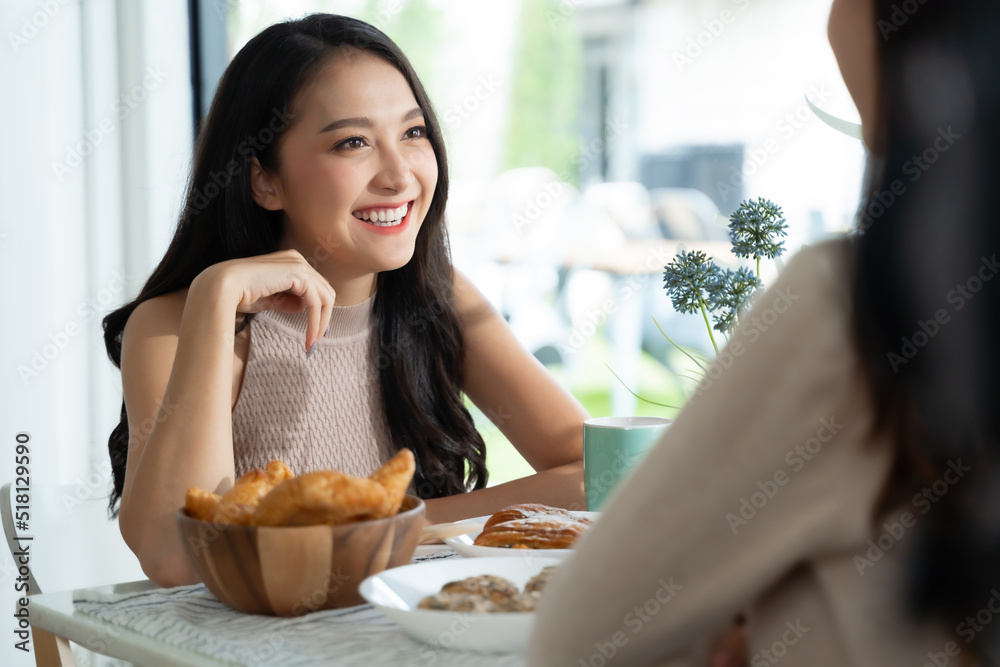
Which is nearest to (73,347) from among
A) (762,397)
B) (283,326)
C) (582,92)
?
(283,326)

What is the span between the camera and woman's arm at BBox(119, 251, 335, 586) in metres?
1.15

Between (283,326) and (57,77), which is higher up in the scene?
(57,77)

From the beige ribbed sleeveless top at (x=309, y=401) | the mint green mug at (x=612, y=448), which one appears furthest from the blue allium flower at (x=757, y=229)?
the beige ribbed sleeveless top at (x=309, y=401)

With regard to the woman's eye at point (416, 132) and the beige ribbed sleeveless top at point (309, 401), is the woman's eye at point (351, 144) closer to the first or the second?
the woman's eye at point (416, 132)

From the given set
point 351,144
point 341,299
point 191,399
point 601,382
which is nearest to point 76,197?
Result: point 341,299

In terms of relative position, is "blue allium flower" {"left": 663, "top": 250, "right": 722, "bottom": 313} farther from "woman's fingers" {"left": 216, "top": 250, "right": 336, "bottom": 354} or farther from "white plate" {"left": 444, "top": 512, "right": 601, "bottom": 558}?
"woman's fingers" {"left": 216, "top": 250, "right": 336, "bottom": 354}

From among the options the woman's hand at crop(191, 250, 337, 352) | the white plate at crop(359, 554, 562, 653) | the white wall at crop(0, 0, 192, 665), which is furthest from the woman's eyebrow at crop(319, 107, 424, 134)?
the white wall at crop(0, 0, 192, 665)

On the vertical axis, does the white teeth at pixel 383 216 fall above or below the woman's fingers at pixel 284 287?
above

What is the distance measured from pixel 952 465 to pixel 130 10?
2.93 metres

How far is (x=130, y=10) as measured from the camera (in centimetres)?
288

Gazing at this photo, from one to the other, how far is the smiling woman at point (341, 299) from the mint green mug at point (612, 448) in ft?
0.77

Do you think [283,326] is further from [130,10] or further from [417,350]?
[130,10]

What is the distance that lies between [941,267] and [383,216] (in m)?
1.19

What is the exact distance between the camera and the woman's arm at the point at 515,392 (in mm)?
1687
